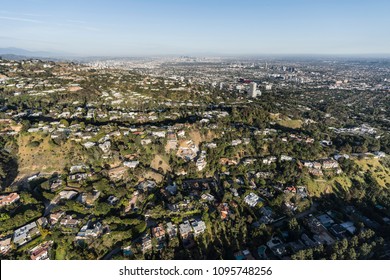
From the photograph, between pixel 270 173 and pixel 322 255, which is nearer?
pixel 322 255

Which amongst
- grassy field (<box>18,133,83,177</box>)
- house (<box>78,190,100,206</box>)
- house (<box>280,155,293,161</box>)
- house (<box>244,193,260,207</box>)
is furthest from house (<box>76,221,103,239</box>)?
house (<box>280,155,293,161</box>)

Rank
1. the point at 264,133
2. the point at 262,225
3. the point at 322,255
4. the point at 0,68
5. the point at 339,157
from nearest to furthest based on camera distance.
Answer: the point at 322,255, the point at 262,225, the point at 339,157, the point at 264,133, the point at 0,68

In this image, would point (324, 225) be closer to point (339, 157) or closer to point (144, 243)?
point (339, 157)

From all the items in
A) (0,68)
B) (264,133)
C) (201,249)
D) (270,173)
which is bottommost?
(201,249)

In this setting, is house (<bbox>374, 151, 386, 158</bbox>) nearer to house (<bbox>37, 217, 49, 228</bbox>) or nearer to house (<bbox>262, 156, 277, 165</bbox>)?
house (<bbox>262, 156, 277, 165</bbox>)

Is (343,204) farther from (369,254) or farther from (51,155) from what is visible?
(51,155)

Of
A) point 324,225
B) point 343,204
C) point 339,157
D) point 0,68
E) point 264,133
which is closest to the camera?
point 324,225

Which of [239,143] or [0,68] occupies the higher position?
[0,68]

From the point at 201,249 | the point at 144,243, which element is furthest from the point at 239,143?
the point at 144,243
